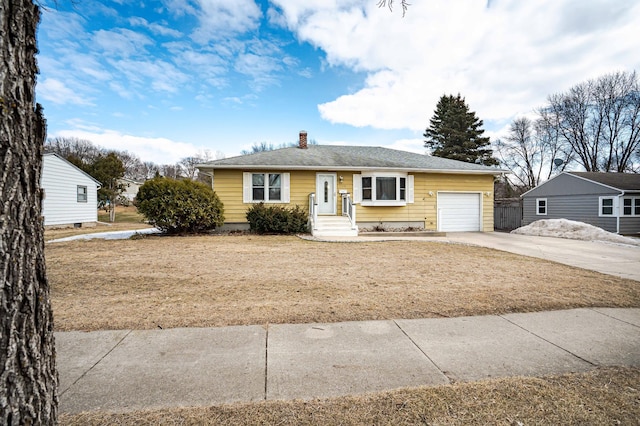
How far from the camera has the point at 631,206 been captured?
1598cm

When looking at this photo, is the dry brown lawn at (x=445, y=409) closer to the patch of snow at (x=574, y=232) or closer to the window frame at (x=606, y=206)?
the patch of snow at (x=574, y=232)

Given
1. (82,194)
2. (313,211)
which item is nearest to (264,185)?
(313,211)

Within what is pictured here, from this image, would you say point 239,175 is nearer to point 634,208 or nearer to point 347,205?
point 347,205

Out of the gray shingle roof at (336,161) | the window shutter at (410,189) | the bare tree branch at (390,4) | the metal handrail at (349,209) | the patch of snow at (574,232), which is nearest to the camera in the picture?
the bare tree branch at (390,4)

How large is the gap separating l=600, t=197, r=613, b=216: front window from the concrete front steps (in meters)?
14.8

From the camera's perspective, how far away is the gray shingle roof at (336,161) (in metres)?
13.0

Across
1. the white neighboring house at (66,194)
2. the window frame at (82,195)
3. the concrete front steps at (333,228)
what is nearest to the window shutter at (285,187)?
the concrete front steps at (333,228)

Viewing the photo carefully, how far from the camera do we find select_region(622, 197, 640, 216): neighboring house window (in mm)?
15859

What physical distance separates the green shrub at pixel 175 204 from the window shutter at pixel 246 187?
1.75 metres

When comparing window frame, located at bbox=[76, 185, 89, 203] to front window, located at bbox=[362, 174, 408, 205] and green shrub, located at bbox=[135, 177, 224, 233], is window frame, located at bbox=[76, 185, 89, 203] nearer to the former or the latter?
green shrub, located at bbox=[135, 177, 224, 233]

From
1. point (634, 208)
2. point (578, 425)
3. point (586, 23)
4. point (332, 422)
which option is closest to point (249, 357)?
point (332, 422)

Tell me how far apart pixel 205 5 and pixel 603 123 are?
1415 inches

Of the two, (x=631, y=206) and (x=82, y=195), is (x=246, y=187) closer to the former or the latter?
(x=82, y=195)

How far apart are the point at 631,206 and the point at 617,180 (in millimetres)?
1952
